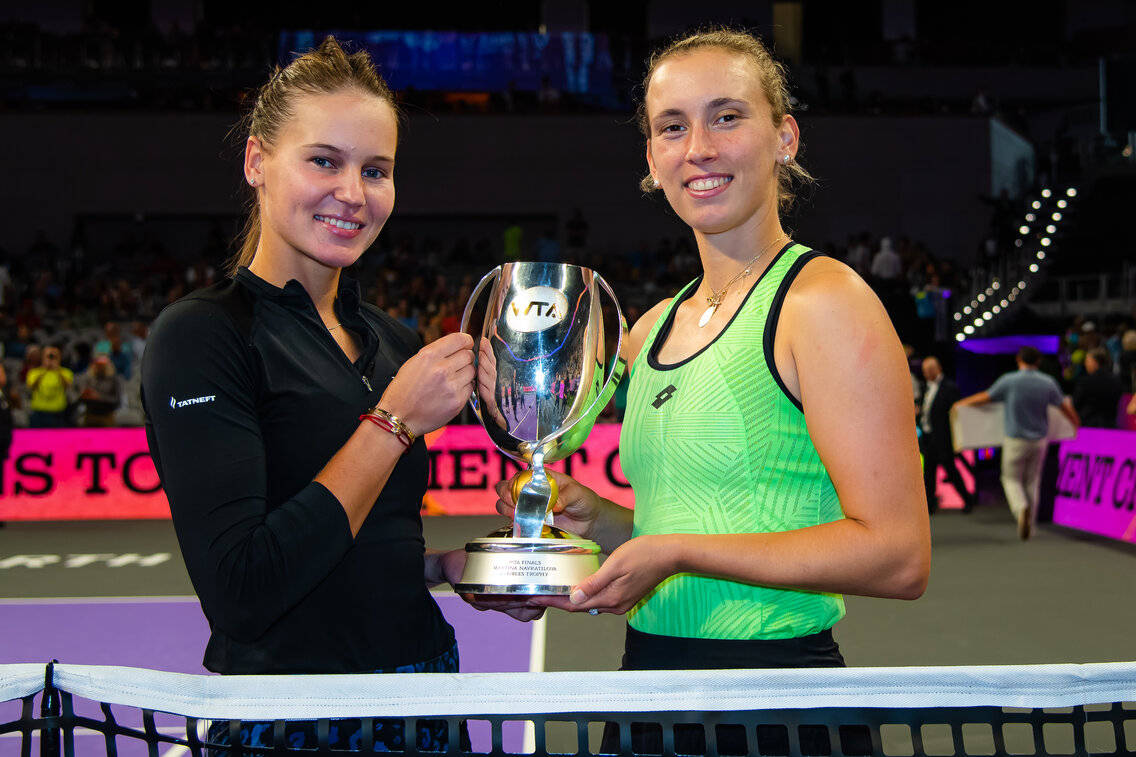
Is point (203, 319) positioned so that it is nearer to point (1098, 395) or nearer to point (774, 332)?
point (774, 332)

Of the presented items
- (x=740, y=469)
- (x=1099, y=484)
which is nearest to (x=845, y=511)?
(x=740, y=469)

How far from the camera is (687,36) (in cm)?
207

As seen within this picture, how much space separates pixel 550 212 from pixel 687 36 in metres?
21.9

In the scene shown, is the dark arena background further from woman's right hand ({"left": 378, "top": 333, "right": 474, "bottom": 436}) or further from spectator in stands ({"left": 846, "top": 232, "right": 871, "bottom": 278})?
woman's right hand ({"left": 378, "top": 333, "right": 474, "bottom": 436})

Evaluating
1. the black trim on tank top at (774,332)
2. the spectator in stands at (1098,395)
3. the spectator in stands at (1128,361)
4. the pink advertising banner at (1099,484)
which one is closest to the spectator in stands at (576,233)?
the spectator in stands at (1128,361)

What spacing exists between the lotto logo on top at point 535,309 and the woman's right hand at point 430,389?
162 millimetres

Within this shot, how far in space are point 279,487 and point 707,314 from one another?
2.57ft

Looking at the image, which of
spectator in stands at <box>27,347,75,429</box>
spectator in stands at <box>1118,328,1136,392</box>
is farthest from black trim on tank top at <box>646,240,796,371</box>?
spectator in stands at <box>1118,328,1136,392</box>

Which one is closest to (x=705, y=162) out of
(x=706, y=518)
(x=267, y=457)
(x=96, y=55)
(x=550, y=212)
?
(x=706, y=518)

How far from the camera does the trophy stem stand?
1859 millimetres

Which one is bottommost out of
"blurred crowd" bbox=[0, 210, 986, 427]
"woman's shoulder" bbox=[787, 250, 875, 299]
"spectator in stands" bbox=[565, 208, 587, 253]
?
"woman's shoulder" bbox=[787, 250, 875, 299]

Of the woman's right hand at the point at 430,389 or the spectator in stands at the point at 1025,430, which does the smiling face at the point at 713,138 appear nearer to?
the woman's right hand at the point at 430,389

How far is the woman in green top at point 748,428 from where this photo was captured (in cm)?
163

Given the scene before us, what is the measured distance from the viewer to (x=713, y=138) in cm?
190
